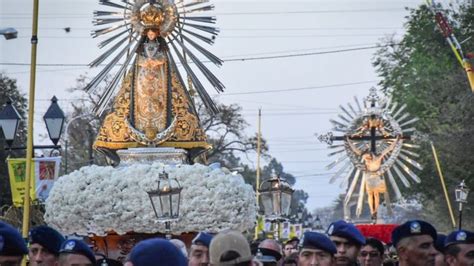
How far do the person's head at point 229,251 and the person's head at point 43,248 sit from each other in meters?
3.28

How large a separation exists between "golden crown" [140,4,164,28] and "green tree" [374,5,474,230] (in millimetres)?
21690

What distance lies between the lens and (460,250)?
1231cm

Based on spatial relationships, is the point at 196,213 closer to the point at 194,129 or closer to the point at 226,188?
the point at 226,188

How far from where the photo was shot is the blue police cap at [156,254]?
760 cm

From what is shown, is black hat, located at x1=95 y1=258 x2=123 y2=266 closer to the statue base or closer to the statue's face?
the statue base

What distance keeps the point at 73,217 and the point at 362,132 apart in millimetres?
12784

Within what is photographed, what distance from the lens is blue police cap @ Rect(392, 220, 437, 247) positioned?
460 inches

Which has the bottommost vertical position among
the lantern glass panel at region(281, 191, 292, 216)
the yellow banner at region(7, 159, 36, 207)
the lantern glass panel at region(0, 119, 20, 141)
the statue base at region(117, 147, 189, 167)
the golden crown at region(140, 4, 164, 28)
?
the lantern glass panel at region(281, 191, 292, 216)

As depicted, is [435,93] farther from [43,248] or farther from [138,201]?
[43,248]

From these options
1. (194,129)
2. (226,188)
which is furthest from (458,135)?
(226,188)

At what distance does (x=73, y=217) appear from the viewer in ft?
67.4

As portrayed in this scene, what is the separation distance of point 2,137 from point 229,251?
122 feet

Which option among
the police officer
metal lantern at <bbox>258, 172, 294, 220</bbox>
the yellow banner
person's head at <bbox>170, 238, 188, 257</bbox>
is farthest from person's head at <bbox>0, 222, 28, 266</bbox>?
metal lantern at <bbox>258, 172, 294, 220</bbox>

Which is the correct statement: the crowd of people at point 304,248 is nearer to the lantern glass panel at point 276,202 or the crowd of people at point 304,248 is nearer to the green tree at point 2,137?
the lantern glass panel at point 276,202
